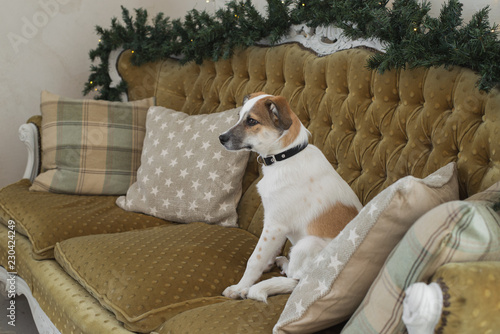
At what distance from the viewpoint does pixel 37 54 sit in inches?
119

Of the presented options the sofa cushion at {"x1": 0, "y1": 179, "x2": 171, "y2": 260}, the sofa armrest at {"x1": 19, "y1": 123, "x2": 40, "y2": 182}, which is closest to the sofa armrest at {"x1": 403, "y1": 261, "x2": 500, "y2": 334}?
the sofa cushion at {"x1": 0, "y1": 179, "x2": 171, "y2": 260}

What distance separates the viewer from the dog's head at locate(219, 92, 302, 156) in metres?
1.56

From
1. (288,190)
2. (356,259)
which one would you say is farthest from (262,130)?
(356,259)

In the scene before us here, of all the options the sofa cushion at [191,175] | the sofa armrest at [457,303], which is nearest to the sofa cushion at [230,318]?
the sofa armrest at [457,303]

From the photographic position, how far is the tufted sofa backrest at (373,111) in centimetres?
137

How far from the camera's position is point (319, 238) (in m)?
1.46

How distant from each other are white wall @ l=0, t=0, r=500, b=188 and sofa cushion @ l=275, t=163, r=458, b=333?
2437 millimetres

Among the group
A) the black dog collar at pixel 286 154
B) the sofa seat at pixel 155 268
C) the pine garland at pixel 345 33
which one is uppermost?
the pine garland at pixel 345 33

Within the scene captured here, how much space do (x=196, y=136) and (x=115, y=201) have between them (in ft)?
1.81

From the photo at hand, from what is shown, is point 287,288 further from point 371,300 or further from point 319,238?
point 371,300

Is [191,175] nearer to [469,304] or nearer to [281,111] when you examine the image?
[281,111]

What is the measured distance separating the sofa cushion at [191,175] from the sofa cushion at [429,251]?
1.22 m

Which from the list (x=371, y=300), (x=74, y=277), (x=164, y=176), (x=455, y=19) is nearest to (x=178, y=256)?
(x=74, y=277)

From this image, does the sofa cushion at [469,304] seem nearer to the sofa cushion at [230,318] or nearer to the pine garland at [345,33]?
Answer: the sofa cushion at [230,318]
